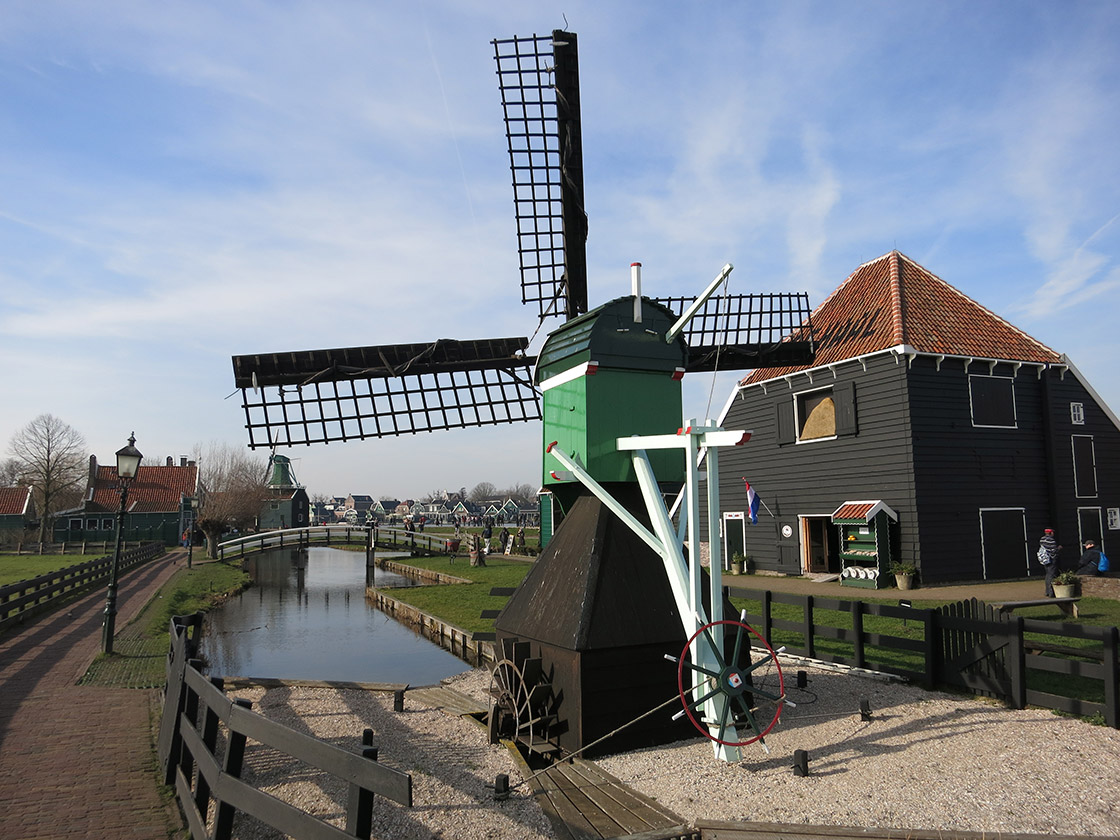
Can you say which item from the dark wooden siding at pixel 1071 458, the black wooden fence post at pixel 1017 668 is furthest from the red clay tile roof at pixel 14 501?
the black wooden fence post at pixel 1017 668

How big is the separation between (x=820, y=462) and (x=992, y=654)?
40.1 feet

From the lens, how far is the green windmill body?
311 inches

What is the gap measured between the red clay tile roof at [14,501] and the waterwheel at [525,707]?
60.0 m

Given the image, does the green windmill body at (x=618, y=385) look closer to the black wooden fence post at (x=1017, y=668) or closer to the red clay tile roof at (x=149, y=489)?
the black wooden fence post at (x=1017, y=668)

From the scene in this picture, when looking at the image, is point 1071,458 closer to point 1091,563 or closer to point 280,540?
point 1091,563

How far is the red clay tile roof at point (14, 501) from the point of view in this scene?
52.4 metres

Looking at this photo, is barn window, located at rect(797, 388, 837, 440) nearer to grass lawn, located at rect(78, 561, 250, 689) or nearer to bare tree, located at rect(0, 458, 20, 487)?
grass lawn, located at rect(78, 561, 250, 689)

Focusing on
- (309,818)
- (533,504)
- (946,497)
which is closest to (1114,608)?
(946,497)

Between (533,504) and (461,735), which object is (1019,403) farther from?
(533,504)

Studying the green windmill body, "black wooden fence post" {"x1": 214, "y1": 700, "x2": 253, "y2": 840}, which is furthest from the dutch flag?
"black wooden fence post" {"x1": 214, "y1": 700, "x2": 253, "y2": 840}

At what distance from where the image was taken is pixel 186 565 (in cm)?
3266

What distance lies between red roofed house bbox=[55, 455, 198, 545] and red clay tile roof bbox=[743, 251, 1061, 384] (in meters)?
49.3

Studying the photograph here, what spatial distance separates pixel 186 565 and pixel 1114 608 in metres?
33.9

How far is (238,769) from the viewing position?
13.0ft
